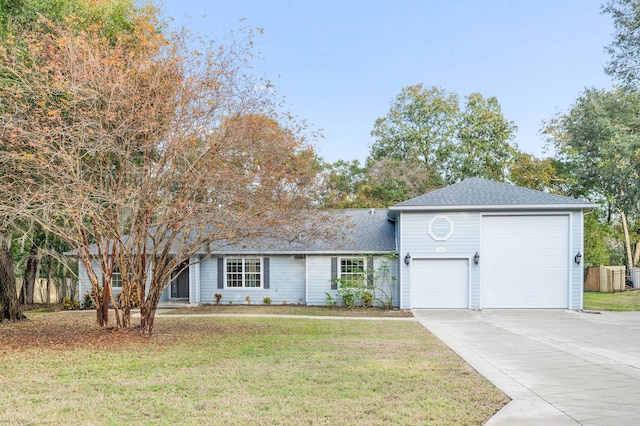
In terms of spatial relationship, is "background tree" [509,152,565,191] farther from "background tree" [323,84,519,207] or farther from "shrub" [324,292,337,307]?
"shrub" [324,292,337,307]

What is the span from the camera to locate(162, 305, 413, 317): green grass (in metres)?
16.8

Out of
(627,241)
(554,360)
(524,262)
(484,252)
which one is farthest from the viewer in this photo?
(627,241)

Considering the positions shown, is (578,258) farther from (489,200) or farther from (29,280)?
(29,280)

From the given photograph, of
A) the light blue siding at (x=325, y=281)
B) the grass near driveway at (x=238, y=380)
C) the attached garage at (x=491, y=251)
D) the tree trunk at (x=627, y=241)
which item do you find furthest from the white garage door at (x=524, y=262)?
the tree trunk at (x=627, y=241)

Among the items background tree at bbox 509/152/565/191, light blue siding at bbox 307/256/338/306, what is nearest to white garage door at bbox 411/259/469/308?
light blue siding at bbox 307/256/338/306

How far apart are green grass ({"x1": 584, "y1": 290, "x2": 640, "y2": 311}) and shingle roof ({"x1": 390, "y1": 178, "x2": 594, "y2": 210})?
4149mm

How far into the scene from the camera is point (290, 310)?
59.5 feet

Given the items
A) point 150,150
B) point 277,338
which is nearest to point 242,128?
point 150,150

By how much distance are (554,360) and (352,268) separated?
1131 centimetres

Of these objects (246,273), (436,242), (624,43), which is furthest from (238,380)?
(624,43)

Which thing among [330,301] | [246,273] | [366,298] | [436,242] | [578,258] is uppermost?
[436,242]

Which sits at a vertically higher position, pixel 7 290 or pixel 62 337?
pixel 7 290

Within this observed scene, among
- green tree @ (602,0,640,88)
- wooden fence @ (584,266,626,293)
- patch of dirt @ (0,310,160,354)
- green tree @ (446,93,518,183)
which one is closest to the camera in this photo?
patch of dirt @ (0,310,160,354)

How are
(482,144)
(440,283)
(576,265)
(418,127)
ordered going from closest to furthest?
(576,265), (440,283), (482,144), (418,127)
